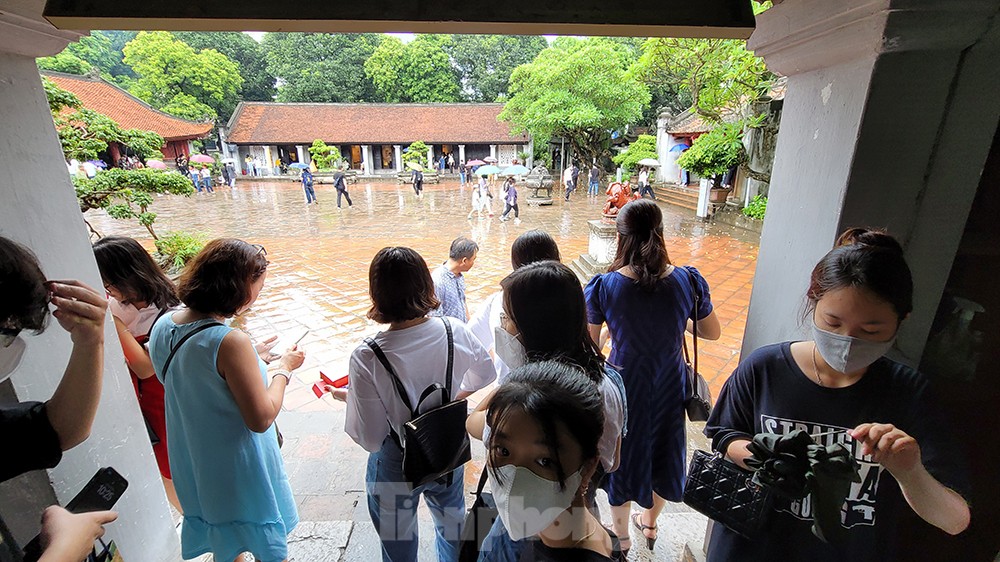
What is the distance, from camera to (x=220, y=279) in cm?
147

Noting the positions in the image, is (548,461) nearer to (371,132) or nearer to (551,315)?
(551,315)

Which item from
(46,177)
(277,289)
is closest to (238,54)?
(277,289)

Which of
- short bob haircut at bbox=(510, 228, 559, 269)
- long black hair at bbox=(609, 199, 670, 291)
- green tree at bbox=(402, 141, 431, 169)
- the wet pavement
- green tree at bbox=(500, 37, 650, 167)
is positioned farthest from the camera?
green tree at bbox=(402, 141, 431, 169)

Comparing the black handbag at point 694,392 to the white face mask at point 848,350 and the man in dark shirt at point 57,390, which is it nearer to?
the white face mask at point 848,350

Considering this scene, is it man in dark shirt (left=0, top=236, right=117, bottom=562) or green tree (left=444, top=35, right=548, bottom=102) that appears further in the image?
green tree (left=444, top=35, right=548, bottom=102)

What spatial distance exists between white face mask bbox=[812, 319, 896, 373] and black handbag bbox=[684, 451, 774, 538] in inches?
15.3

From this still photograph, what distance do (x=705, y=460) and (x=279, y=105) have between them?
30.2m

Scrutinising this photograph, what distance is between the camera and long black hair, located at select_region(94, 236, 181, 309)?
1.91 metres

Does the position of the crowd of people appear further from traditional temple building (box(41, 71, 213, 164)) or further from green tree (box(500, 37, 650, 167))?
traditional temple building (box(41, 71, 213, 164))

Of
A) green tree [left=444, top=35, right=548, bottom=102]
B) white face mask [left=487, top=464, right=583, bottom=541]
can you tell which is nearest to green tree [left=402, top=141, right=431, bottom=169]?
green tree [left=444, top=35, right=548, bottom=102]

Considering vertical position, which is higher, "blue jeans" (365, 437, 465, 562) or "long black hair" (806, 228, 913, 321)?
"long black hair" (806, 228, 913, 321)

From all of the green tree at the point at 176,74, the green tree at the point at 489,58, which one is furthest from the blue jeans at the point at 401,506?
the green tree at the point at 489,58

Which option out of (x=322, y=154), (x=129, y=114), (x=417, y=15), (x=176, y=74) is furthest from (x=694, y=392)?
(x=176, y=74)

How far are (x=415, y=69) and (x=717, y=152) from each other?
80.4 ft
